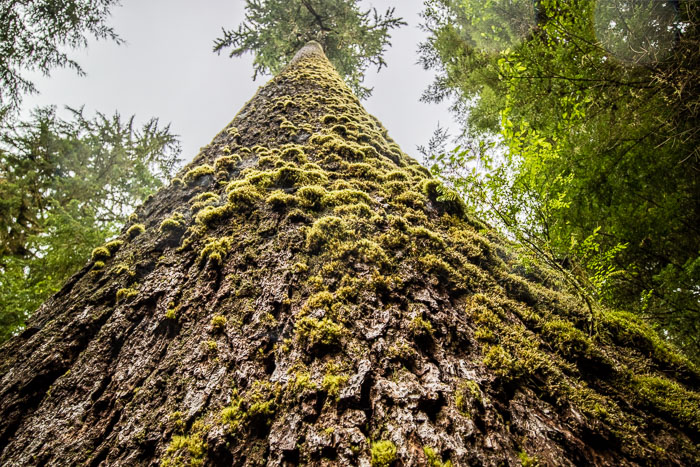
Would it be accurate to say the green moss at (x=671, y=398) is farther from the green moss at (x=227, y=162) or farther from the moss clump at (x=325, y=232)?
the green moss at (x=227, y=162)

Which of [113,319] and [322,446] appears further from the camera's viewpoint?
[113,319]

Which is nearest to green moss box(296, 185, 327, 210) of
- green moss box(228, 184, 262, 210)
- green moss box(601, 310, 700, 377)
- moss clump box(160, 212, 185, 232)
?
green moss box(228, 184, 262, 210)

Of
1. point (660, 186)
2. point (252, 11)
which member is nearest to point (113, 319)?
point (660, 186)

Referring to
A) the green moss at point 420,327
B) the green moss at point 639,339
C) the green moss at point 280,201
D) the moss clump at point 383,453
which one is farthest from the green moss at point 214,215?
the green moss at point 639,339

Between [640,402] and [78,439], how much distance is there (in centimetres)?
359

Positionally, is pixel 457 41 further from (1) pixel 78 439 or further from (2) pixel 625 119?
(1) pixel 78 439

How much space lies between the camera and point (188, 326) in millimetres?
2324

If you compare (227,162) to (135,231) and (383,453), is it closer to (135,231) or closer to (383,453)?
(135,231)

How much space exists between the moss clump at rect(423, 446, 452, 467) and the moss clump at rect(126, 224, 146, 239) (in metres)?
4.15

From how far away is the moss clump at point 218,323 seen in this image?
220cm

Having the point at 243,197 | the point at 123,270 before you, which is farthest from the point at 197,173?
the point at 123,270

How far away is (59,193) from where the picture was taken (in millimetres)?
Answer: 10039

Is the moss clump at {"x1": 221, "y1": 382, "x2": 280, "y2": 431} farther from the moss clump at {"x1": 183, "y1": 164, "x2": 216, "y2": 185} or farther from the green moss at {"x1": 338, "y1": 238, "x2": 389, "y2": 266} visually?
the moss clump at {"x1": 183, "y1": 164, "x2": 216, "y2": 185}

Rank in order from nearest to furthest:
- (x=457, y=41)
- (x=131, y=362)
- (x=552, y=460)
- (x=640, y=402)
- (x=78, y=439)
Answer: (x=552, y=460)
(x=640, y=402)
(x=78, y=439)
(x=131, y=362)
(x=457, y=41)
